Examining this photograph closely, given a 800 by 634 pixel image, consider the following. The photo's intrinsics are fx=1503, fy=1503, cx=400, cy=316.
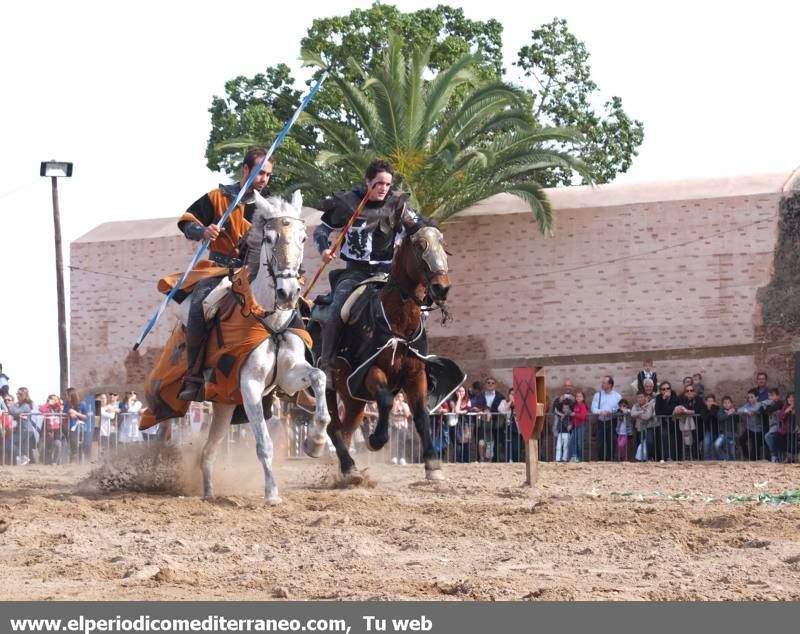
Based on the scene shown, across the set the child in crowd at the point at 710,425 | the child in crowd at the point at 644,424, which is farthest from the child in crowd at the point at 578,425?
the child in crowd at the point at 710,425

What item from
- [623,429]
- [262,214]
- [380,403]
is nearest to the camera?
[262,214]

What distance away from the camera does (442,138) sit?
30.8 meters

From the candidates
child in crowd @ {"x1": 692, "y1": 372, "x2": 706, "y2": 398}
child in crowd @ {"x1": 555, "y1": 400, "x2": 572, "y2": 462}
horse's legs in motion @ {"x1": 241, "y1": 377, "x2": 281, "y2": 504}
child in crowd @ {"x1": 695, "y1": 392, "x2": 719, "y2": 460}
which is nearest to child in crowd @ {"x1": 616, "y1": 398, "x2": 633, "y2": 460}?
child in crowd @ {"x1": 555, "y1": 400, "x2": 572, "y2": 462}

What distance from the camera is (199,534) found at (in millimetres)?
10742

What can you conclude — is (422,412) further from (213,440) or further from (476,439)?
(476,439)

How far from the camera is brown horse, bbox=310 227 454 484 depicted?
1427cm

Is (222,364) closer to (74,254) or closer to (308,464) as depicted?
(308,464)

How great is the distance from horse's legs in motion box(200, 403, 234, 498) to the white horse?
117 centimetres

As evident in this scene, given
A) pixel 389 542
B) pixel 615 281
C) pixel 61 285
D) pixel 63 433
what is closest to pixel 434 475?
pixel 389 542

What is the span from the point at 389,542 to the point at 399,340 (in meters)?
4.77

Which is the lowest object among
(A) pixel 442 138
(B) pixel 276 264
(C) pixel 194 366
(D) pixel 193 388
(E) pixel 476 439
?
(E) pixel 476 439

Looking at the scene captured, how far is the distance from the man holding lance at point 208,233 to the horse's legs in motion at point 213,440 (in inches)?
22.1
